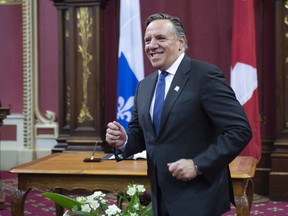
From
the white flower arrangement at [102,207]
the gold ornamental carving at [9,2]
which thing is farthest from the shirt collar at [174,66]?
the gold ornamental carving at [9,2]

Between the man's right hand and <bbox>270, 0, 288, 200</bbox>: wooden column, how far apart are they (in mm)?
3518

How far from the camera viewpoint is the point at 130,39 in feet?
17.3

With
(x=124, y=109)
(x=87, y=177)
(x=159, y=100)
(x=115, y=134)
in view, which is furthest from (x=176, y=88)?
(x=124, y=109)

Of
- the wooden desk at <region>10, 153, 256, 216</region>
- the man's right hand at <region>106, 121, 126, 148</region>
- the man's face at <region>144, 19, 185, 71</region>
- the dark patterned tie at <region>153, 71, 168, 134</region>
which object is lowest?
the wooden desk at <region>10, 153, 256, 216</region>

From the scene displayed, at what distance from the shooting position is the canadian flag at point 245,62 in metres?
5.07

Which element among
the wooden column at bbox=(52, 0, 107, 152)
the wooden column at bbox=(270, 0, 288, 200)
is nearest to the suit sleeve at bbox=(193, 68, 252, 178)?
the wooden column at bbox=(270, 0, 288, 200)

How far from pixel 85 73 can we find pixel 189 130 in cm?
393

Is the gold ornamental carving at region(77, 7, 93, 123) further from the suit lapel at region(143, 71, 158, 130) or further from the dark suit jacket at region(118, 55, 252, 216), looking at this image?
the dark suit jacket at region(118, 55, 252, 216)

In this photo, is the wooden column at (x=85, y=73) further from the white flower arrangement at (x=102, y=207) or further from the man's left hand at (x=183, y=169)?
the man's left hand at (x=183, y=169)

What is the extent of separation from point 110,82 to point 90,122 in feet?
1.77

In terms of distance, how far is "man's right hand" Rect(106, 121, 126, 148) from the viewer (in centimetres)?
211

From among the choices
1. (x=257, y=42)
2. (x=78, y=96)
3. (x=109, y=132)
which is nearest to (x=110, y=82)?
(x=78, y=96)

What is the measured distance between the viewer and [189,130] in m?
1.97

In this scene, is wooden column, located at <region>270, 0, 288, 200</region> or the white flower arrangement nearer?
the white flower arrangement
